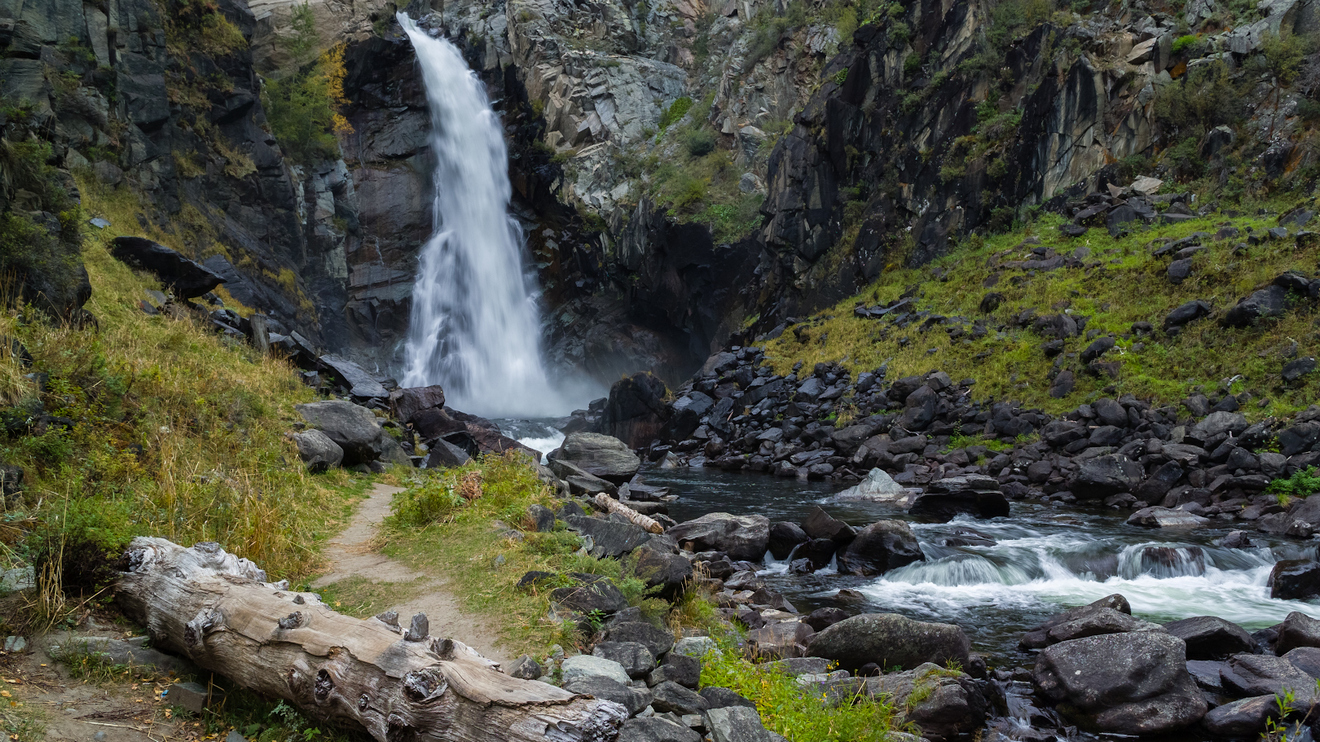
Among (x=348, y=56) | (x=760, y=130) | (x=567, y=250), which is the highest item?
(x=348, y=56)

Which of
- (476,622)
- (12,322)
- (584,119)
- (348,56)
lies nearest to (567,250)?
(584,119)

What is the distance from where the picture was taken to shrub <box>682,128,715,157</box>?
43.1 meters

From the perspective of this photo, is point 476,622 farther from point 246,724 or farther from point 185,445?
point 185,445

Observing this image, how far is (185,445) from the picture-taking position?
8109mm

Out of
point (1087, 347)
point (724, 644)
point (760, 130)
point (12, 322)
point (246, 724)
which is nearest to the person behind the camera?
point (246, 724)

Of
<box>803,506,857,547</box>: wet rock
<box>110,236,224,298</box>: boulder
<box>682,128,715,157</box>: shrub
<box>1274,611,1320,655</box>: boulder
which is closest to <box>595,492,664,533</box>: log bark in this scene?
<box>803,506,857,547</box>: wet rock

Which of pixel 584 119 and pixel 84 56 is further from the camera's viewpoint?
pixel 584 119

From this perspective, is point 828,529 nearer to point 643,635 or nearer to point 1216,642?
point 1216,642

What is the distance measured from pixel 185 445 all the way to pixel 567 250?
38235 millimetres

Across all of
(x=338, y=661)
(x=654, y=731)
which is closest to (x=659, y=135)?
(x=338, y=661)

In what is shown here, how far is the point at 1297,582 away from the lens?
9.46 m

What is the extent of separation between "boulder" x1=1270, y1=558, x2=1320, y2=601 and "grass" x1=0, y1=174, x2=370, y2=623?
11680mm

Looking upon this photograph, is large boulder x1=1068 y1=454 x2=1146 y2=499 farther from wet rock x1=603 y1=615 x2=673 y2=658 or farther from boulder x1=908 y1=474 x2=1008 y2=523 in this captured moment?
wet rock x1=603 y1=615 x2=673 y2=658

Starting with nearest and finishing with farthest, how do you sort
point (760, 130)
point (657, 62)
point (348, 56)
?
point (760, 130)
point (348, 56)
point (657, 62)
